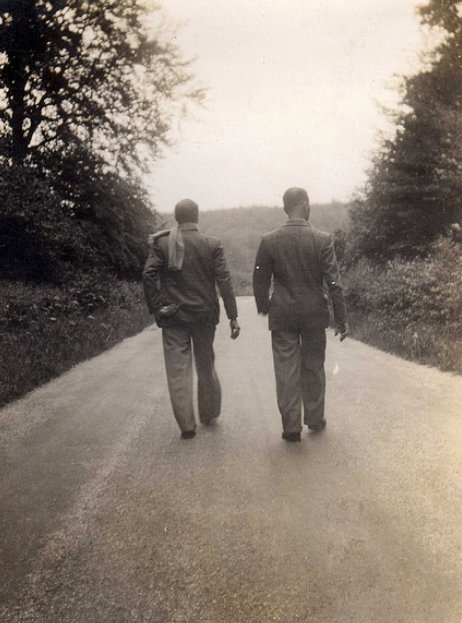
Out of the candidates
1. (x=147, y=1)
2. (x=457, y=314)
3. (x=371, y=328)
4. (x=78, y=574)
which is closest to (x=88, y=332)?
(x=371, y=328)

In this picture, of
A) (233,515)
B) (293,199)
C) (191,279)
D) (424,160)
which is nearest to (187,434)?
(191,279)

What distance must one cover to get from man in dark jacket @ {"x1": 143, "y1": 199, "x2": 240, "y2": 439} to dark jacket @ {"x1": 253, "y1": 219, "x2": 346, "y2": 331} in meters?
0.48

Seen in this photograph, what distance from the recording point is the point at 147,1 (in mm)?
19766

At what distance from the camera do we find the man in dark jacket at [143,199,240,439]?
5.64 meters

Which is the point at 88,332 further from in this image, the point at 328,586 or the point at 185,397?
the point at 328,586

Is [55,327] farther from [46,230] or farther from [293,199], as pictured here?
[46,230]

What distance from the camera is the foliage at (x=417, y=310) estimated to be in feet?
31.6

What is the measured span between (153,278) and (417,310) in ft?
24.1

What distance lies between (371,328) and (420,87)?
34.6 feet

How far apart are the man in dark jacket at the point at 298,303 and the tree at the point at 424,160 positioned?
13.4 meters

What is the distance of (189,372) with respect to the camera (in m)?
5.69

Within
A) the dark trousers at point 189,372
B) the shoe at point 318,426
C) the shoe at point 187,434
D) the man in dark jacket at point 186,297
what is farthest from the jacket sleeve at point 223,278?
the shoe at point 318,426

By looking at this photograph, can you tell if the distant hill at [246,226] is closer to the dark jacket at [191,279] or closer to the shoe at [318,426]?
the dark jacket at [191,279]

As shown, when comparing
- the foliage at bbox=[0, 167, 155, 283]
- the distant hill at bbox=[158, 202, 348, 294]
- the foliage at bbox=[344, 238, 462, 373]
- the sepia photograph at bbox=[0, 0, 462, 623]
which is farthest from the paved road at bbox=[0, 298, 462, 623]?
the distant hill at bbox=[158, 202, 348, 294]
